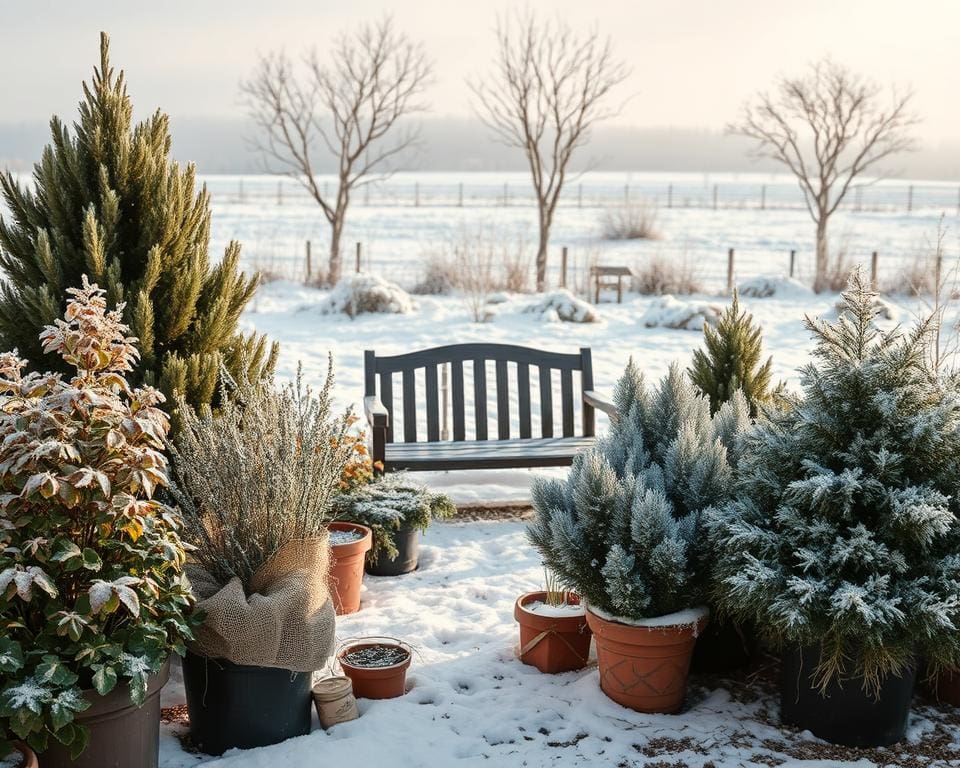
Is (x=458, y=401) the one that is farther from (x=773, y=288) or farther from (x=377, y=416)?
(x=773, y=288)

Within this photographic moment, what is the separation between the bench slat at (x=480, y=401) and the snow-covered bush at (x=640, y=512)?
2321 mm

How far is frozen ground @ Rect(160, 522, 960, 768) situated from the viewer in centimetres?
316

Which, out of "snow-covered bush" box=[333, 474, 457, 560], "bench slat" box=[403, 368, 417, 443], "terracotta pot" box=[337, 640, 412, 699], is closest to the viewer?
"terracotta pot" box=[337, 640, 412, 699]

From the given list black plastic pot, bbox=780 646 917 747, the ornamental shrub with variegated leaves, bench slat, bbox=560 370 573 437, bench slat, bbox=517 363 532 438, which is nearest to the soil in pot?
the ornamental shrub with variegated leaves

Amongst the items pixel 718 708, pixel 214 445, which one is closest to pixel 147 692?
pixel 214 445

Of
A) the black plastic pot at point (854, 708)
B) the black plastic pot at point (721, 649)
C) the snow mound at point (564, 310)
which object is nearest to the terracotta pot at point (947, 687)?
the black plastic pot at point (854, 708)

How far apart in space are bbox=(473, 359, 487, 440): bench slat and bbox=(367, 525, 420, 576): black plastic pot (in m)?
1.40

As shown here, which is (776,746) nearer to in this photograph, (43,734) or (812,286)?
(43,734)

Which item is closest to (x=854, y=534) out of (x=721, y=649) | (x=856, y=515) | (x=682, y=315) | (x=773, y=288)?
(x=856, y=515)

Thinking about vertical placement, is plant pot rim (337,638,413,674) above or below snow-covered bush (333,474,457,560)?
below

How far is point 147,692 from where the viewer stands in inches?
110

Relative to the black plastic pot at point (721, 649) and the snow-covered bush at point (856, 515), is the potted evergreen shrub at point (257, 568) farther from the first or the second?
the black plastic pot at point (721, 649)

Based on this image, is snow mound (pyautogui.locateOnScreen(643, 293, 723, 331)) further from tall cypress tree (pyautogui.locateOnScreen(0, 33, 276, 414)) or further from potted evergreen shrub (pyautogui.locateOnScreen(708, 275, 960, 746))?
tall cypress tree (pyautogui.locateOnScreen(0, 33, 276, 414))

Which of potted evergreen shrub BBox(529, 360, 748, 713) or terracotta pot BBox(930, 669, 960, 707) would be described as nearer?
potted evergreen shrub BBox(529, 360, 748, 713)
